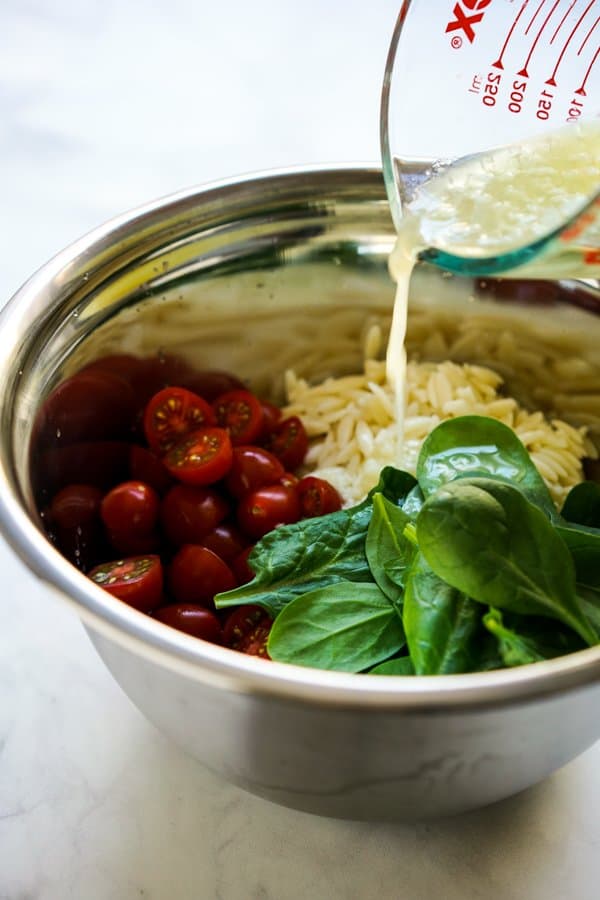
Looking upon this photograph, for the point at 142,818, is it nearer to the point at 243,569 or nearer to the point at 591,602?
the point at 243,569

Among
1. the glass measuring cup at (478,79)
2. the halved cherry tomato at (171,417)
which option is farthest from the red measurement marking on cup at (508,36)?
the halved cherry tomato at (171,417)

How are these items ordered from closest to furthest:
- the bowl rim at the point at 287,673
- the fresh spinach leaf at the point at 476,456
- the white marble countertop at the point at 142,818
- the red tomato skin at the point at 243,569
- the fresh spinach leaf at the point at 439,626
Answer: the bowl rim at the point at 287,673, the fresh spinach leaf at the point at 439,626, the white marble countertop at the point at 142,818, the fresh spinach leaf at the point at 476,456, the red tomato skin at the point at 243,569

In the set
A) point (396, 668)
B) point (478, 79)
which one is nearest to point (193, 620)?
point (396, 668)

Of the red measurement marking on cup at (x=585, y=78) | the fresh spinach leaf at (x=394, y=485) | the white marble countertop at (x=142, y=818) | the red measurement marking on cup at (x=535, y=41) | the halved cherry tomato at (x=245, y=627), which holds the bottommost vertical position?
the white marble countertop at (x=142, y=818)

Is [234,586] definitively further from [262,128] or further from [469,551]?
[262,128]

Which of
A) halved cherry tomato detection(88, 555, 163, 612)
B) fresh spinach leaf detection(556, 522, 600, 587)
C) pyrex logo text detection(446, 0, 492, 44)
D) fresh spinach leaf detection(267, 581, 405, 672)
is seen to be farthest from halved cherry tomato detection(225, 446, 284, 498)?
pyrex logo text detection(446, 0, 492, 44)

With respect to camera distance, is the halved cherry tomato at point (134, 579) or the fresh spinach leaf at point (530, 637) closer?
the fresh spinach leaf at point (530, 637)

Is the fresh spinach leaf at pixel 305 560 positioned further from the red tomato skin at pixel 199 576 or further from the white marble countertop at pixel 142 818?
the white marble countertop at pixel 142 818

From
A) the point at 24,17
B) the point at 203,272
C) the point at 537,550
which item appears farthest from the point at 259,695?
the point at 24,17
